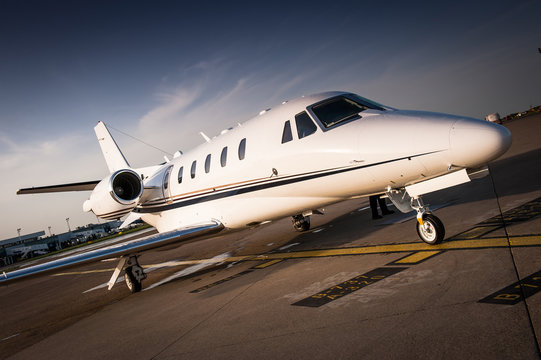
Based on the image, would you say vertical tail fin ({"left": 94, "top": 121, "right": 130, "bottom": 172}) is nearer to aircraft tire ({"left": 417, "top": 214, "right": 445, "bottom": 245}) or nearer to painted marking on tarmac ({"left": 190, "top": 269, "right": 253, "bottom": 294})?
painted marking on tarmac ({"left": 190, "top": 269, "right": 253, "bottom": 294})

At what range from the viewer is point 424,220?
5.62 metres

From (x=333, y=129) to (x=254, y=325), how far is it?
11.3ft

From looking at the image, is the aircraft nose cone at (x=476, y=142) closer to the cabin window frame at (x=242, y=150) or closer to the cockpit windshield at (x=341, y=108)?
the cockpit windshield at (x=341, y=108)

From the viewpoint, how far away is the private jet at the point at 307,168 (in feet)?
16.2

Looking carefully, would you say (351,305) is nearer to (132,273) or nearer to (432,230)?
(432,230)

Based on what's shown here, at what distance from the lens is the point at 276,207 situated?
24.3 ft

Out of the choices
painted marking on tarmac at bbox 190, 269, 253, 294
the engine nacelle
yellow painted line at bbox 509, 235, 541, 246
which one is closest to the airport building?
the engine nacelle

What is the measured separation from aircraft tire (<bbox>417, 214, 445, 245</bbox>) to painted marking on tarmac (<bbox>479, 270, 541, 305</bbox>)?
2029 mm

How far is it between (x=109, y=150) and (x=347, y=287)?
12.6m

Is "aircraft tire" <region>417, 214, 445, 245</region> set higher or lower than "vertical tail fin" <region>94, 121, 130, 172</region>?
lower

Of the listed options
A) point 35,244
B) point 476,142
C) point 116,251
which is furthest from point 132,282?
point 35,244

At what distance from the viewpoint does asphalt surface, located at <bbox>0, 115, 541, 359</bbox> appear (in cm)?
281

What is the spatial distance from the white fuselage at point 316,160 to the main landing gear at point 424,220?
1.26 feet

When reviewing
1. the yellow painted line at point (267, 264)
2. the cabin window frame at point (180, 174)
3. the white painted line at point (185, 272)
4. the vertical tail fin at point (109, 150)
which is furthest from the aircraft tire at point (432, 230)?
the vertical tail fin at point (109, 150)
